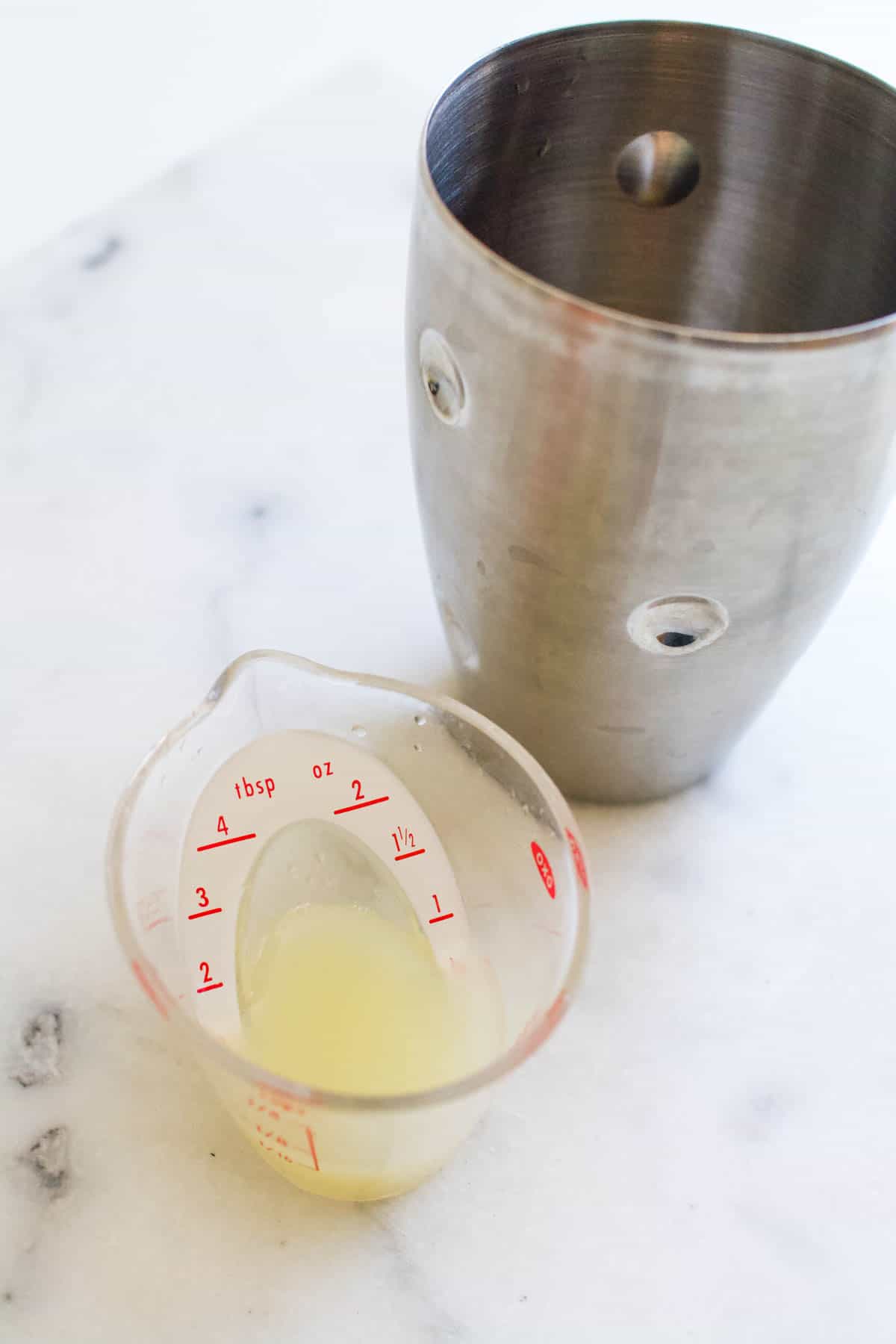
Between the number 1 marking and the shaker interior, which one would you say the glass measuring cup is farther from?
the shaker interior

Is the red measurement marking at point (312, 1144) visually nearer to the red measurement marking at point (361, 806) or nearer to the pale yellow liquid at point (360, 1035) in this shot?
the pale yellow liquid at point (360, 1035)

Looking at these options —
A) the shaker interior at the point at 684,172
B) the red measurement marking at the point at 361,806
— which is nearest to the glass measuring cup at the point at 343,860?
the red measurement marking at the point at 361,806

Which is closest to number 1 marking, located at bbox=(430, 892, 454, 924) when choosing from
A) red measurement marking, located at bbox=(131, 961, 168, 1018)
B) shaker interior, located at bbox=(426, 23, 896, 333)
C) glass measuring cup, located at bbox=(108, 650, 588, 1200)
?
glass measuring cup, located at bbox=(108, 650, 588, 1200)

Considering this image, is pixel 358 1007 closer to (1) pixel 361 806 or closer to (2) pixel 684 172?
(1) pixel 361 806

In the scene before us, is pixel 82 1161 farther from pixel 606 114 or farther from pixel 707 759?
pixel 606 114

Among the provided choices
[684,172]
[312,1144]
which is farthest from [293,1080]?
[684,172]

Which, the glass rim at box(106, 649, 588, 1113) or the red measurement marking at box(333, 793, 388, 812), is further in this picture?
the red measurement marking at box(333, 793, 388, 812)

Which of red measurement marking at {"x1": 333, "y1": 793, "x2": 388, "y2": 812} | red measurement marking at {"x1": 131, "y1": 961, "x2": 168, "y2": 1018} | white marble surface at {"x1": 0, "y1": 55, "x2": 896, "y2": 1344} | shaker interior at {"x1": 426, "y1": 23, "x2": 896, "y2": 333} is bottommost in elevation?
white marble surface at {"x1": 0, "y1": 55, "x2": 896, "y2": 1344}
